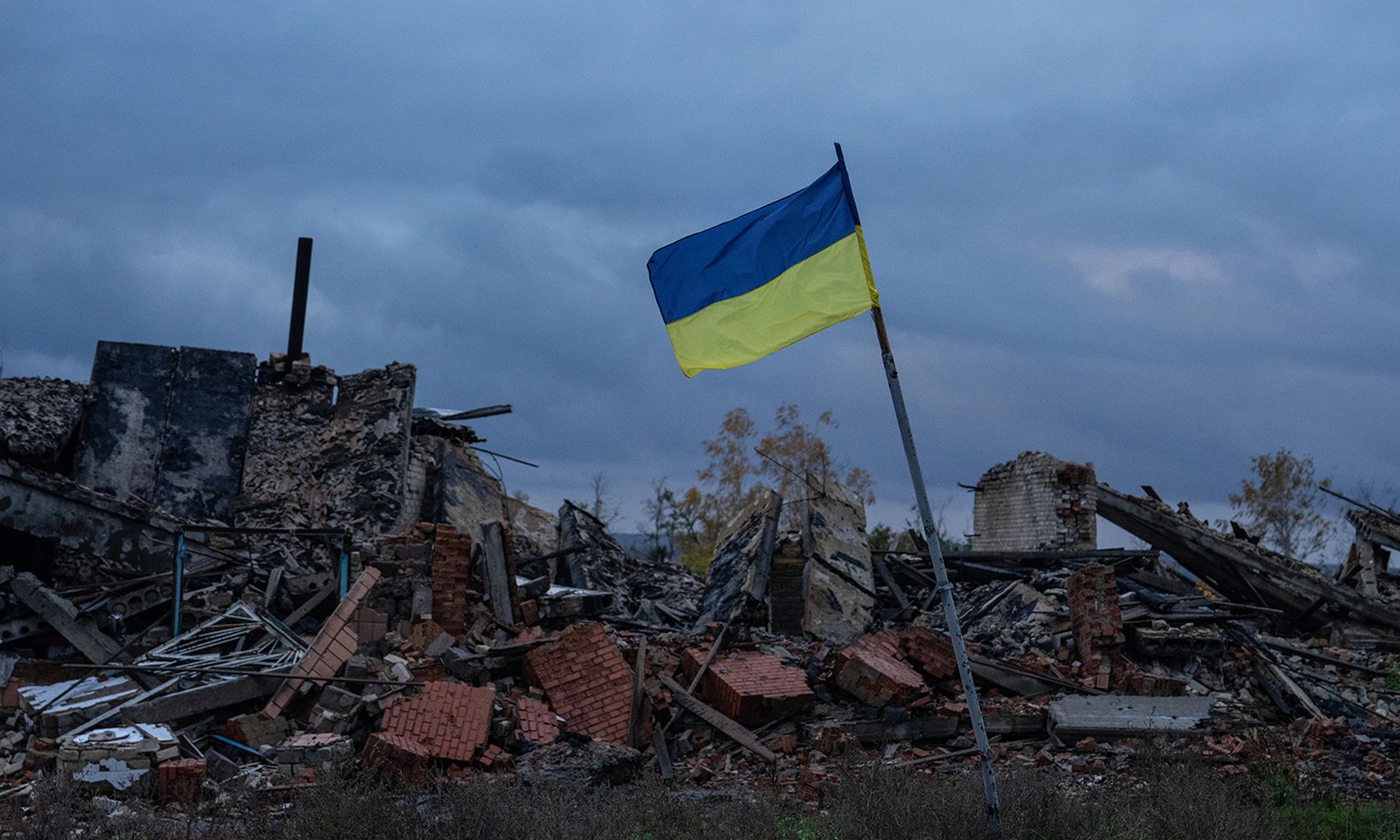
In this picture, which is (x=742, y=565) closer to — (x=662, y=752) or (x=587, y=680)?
(x=587, y=680)

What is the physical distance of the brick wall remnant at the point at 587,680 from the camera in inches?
428

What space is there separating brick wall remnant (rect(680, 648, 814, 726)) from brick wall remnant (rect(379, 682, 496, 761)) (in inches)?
87.2

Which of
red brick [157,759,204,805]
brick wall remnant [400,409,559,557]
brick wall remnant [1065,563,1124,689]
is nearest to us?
red brick [157,759,204,805]

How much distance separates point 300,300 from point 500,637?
1065cm

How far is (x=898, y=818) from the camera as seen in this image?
6828mm

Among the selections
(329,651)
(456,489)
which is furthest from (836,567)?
(456,489)

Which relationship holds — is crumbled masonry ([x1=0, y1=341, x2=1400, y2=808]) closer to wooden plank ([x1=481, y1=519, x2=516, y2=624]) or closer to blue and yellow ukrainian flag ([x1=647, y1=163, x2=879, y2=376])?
wooden plank ([x1=481, y1=519, x2=516, y2=624])

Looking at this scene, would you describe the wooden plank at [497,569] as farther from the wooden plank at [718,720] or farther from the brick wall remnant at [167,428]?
the brick wall remnant at [167,428]

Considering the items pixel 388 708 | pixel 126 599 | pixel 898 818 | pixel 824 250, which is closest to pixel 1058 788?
pixel 898 818

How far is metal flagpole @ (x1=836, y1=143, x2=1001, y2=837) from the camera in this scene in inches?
263

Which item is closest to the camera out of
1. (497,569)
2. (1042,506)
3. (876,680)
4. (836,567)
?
(876,680)

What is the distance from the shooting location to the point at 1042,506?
21.2m

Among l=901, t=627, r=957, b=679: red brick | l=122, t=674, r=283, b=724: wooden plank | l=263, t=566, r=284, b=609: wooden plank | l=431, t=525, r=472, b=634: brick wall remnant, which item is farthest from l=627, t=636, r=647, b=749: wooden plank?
l=263, t=566, r=284, b=609: wooden plank

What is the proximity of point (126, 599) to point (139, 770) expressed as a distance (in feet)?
12.0
